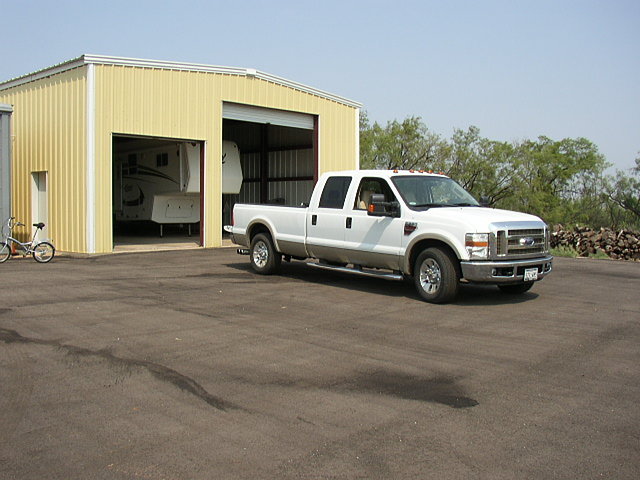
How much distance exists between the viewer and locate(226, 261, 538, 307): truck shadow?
34.8 feet

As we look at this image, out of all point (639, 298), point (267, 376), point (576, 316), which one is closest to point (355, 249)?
point (576, 316)

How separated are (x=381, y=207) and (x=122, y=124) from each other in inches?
381

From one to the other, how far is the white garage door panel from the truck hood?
1166cm

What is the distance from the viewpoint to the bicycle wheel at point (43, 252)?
1555cm

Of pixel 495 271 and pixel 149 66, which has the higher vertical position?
pixel 149 66

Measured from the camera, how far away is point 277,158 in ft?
88.6

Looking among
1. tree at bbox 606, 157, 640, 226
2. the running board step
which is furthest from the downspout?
tree at bbox 606, 157, 640, 226

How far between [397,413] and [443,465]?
38.7 inches

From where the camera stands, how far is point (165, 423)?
4.89 m

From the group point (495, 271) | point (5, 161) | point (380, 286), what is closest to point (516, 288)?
point (495, 271)

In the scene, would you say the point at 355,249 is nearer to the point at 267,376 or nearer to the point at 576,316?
the point at 576,316

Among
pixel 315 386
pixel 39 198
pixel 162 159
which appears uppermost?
pixel 162 159

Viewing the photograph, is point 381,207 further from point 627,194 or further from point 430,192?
point 627,194

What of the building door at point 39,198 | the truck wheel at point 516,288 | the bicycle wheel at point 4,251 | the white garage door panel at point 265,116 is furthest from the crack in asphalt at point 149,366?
the white garage door panel at point 265,116
